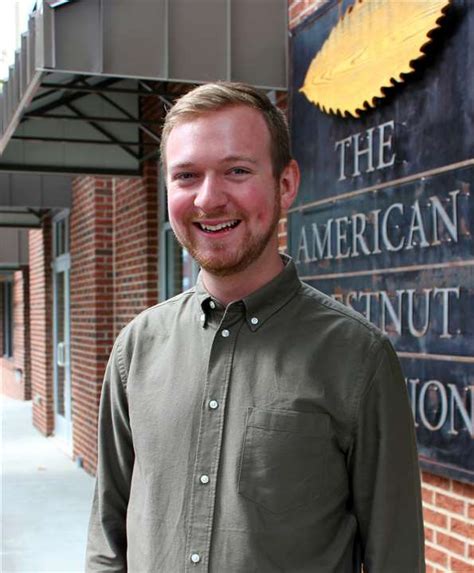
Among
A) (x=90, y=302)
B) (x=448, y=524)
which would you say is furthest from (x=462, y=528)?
(x=90, y=302)

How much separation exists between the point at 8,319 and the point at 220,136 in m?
22.2

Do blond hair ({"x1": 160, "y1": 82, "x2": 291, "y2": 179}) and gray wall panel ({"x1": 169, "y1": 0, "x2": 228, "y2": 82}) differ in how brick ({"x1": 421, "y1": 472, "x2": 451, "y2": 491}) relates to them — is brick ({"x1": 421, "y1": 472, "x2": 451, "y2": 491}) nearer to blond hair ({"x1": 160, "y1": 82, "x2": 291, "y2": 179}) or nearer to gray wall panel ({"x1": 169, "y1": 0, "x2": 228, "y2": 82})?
blond hair ({"x1": 160, "y1": 82, "x2": 291, "y2": 179})

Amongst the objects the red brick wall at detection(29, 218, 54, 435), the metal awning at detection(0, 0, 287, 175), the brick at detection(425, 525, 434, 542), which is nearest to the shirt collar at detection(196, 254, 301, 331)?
the brick at detection(425, 525, 434, 542)

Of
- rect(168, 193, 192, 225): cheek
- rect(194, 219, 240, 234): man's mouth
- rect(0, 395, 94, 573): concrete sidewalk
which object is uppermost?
rect(168, 193, 192, 225): cheek

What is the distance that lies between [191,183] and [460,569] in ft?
7.45

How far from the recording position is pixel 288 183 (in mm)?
1839

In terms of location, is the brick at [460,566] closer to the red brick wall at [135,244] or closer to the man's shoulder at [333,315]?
the man's shoulder at [333,315]

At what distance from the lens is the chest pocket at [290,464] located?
1.62 m

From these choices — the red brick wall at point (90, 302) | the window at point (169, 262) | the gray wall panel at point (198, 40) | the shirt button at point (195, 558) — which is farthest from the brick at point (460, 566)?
the red brick wall at point (90, 302)

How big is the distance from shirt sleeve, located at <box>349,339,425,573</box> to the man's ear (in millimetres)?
420

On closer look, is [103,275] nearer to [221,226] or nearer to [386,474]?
[221,226]

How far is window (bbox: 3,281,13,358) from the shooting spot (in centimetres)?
2253

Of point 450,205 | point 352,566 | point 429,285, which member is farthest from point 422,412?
point 352,566

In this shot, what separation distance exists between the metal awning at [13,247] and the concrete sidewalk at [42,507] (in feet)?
16.3
